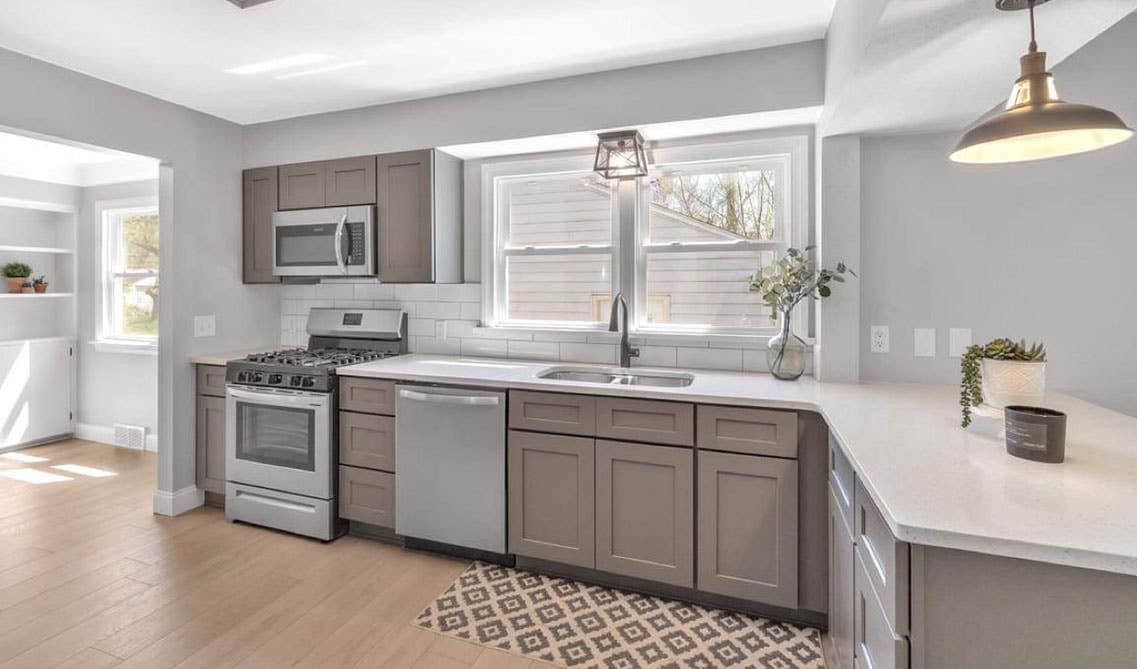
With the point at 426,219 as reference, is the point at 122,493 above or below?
below

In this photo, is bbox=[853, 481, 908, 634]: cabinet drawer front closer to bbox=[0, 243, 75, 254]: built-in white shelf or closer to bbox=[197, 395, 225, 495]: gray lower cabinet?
bbox=[197, 395, 225, 495]: gray lower cabinet

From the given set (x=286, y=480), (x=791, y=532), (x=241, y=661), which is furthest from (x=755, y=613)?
(x=286, y=480)

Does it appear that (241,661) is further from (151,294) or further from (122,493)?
(151,294)

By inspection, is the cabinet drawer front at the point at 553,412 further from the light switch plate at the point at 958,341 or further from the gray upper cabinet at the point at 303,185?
the gray upper cabinet at the point at 303,185

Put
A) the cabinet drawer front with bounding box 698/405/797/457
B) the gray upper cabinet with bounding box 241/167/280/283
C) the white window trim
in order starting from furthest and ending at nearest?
the white window trim, the gray upper cabinet with bounding box 241/167/280/283, the cabinet drawer front with bounding box 698/405/797/457

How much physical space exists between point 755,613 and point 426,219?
2.59m

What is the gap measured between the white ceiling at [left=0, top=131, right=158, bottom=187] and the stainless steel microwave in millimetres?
1640

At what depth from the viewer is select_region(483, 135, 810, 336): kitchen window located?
2915 mm

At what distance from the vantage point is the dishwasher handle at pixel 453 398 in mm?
2613

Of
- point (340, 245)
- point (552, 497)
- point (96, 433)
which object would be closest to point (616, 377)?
point (552, 497)

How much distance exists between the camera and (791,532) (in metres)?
2.16

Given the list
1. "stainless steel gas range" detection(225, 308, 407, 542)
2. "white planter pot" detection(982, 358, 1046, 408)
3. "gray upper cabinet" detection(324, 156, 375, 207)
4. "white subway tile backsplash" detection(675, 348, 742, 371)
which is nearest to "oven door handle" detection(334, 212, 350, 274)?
"gray upper cabinet" detection(324, 156, 375, 207)

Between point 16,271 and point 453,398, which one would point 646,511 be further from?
point 16,271

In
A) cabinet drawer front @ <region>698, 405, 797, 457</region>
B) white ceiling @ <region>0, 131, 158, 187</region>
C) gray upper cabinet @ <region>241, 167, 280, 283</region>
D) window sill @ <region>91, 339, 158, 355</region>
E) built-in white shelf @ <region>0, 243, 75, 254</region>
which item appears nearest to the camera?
cabinet drawer front @ <region>698, 405, 797, 457</region>
